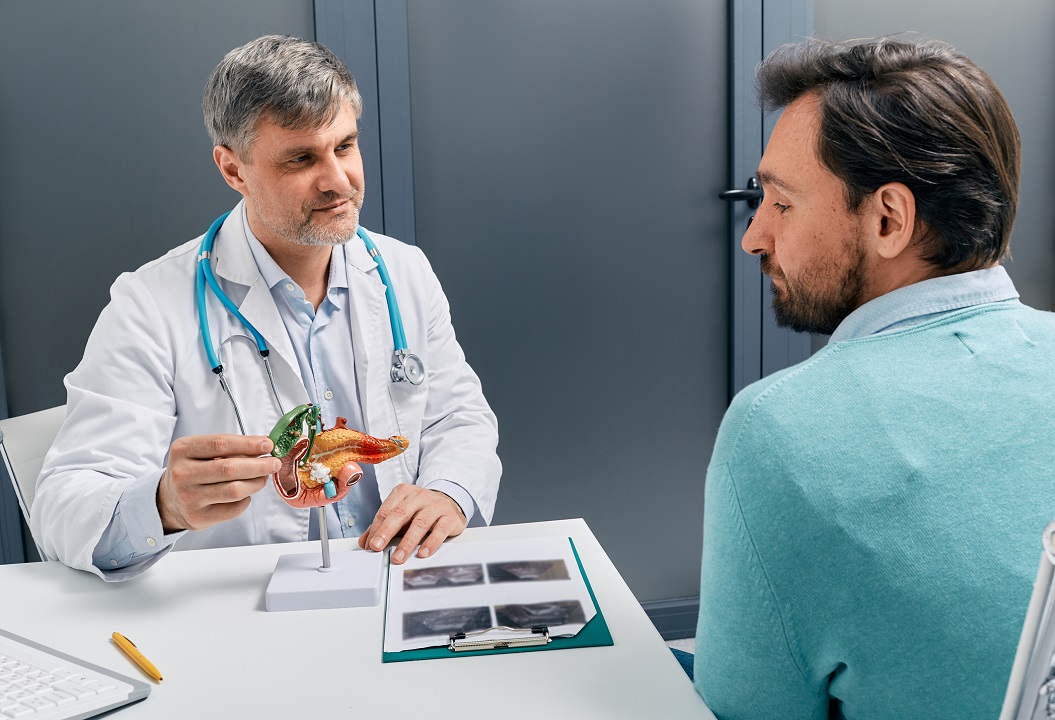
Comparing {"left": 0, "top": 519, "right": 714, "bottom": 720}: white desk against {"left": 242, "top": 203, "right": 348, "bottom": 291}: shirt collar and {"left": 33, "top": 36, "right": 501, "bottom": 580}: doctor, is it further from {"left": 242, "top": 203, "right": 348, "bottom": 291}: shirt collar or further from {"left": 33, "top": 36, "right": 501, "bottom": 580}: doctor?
{"left": 242, "top": 203, "right": 348, "bottom": 291}: shirt collar

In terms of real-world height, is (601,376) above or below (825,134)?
below

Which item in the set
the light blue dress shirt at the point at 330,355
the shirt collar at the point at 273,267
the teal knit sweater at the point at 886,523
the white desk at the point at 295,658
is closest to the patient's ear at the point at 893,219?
the teal knit sweater at the point at 886,523

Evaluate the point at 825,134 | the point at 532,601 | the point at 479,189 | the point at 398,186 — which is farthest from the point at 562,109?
A: the point at 532,601

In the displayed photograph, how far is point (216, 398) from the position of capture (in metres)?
1.57

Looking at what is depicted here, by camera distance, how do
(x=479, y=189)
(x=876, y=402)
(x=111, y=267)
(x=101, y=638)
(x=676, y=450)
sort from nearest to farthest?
(x=876, y=402) → (x=101, y=638) → (x=111, y=267) → (x=479, y=189) → (x=676, y=450)

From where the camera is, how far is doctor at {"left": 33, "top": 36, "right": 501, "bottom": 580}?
4.66 ft

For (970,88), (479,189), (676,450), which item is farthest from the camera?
(676,450)

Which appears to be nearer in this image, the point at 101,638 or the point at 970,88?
the point at 970,88

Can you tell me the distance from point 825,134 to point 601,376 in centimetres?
161

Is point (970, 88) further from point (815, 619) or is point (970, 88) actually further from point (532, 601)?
point (532, 601)

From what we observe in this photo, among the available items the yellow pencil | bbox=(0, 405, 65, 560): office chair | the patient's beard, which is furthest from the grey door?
the yellow pencil

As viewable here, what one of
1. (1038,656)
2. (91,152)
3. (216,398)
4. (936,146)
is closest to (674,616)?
(216,398)

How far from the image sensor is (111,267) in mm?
2316

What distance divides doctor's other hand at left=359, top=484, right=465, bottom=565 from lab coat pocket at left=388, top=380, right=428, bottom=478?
0.28 m
